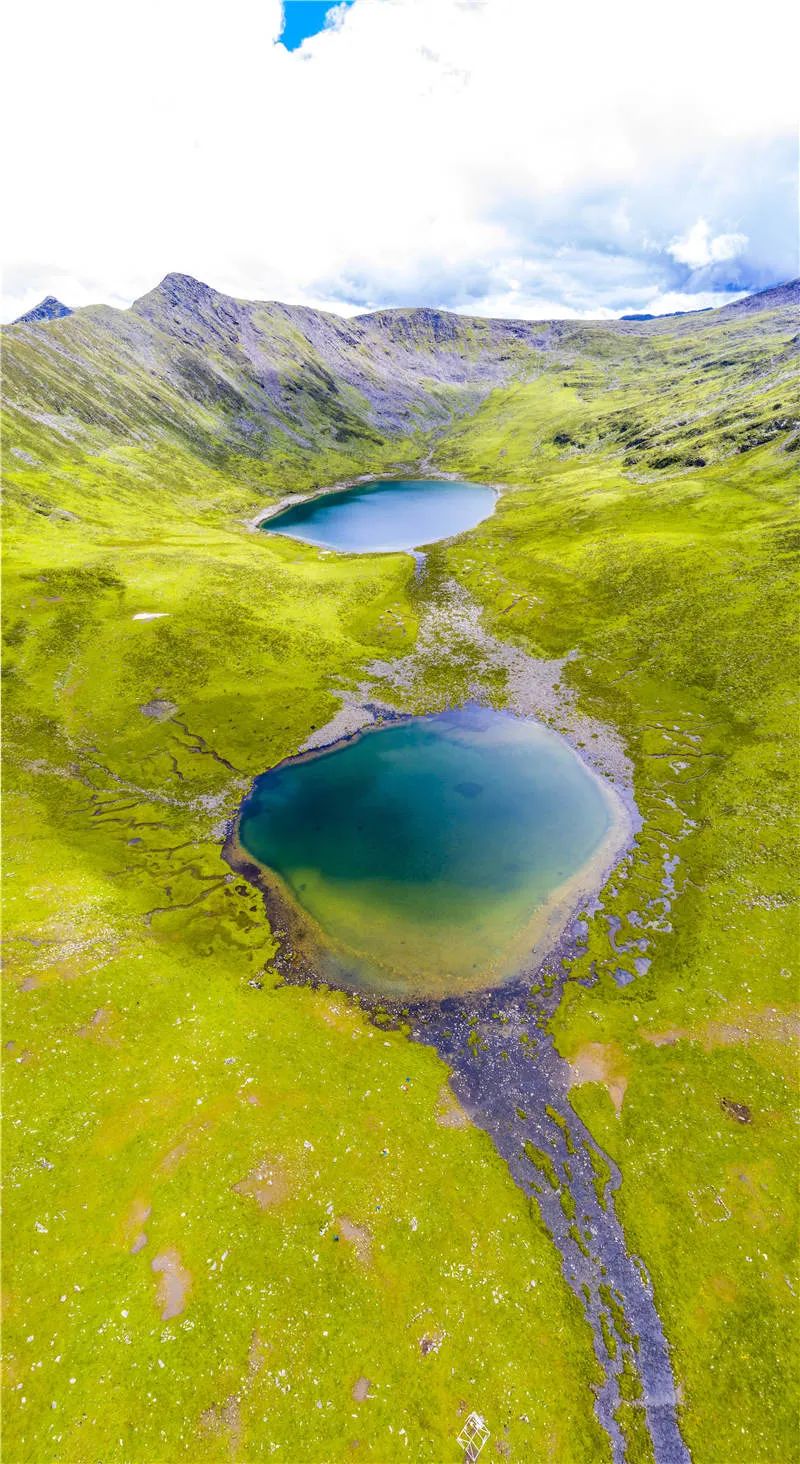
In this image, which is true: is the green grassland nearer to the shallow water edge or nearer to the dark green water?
the shallow water edge

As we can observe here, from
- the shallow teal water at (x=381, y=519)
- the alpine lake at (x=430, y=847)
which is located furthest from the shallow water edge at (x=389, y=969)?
the shallow teal water at (x=381, y=519)

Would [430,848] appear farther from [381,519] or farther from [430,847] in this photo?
[381,519]

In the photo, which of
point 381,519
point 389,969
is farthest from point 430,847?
point 381,519

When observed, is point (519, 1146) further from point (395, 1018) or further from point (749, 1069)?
point (749, 1069)

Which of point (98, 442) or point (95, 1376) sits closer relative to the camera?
point (95, 1376)

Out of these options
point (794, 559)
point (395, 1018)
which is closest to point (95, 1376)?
point (395, 1018)

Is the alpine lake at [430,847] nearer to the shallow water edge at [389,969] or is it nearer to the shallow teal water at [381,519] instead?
the shallow water edge at [389,969]
